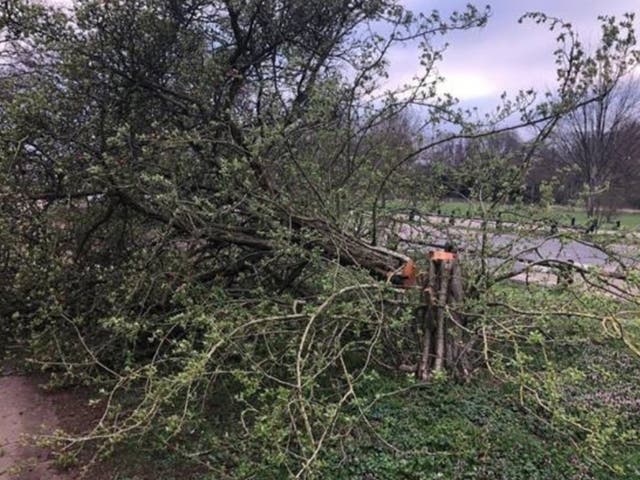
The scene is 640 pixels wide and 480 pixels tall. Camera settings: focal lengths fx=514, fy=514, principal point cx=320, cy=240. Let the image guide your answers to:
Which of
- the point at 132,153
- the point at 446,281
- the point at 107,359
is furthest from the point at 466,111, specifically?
the point at 107,359

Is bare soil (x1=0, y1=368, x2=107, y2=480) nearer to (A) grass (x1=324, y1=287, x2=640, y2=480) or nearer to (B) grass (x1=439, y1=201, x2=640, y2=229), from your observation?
(A) grass (x1=324, y1=287, x2=640, y2=480)

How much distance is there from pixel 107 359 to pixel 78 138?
1868 mm

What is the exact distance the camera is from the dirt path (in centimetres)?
310

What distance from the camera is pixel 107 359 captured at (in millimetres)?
4234

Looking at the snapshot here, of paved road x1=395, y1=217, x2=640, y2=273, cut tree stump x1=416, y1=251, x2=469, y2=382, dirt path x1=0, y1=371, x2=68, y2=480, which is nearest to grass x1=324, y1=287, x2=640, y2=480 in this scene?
cut tree stump x1=416, y1=251, x2=469, y2=382

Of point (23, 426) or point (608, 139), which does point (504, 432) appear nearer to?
point (23, 426)

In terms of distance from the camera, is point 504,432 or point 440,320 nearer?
point 504,432

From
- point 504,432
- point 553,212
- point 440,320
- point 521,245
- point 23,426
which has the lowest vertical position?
point 23,426

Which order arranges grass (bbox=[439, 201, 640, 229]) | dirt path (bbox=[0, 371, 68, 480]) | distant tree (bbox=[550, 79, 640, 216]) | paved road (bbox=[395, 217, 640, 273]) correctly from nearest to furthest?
dirt path (bbox=[0, 371, 68, 480]) → paved road (bbox=[395, 217, 640, 273]) → grass (bbox=[439, 201, 640, 229]) → distant tree (bbox=[550, 79, 640, 216])

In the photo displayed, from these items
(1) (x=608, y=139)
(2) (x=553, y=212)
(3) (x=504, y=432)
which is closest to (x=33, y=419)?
(3) (x=504, y=432)

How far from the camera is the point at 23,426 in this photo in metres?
3.76

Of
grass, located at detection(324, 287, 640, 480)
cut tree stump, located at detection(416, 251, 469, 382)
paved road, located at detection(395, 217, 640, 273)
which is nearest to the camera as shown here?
grass, located at detection(324, 287, 640, 480)

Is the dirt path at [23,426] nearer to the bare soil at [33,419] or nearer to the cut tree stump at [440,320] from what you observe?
the bare soil at [33,419]

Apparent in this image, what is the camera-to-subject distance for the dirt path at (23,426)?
3.10 metres
